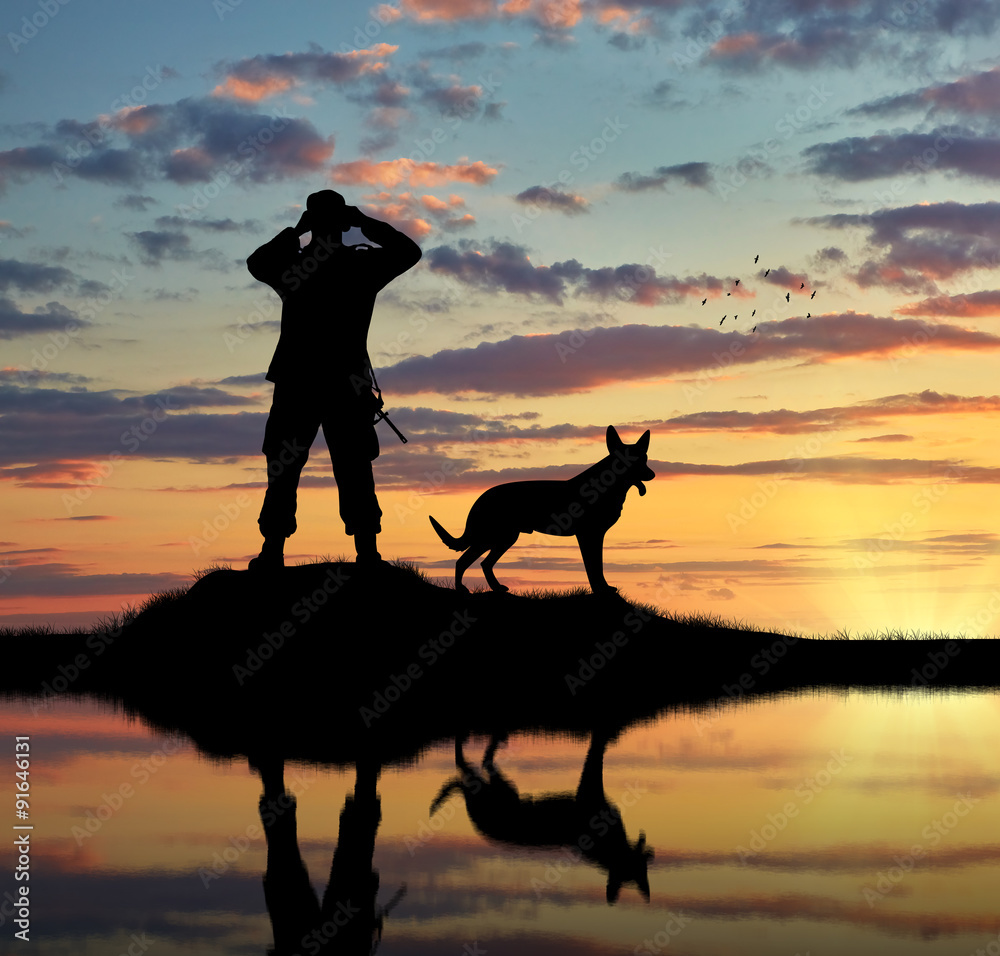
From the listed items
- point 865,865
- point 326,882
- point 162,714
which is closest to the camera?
point 326,882

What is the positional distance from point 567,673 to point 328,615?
3061mm

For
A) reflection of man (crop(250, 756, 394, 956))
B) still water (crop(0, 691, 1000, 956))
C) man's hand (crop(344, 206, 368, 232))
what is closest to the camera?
reflection of man (crop(250, 756, 394, 956))

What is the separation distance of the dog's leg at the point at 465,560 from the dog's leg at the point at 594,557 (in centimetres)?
142

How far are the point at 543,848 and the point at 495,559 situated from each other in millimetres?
10052

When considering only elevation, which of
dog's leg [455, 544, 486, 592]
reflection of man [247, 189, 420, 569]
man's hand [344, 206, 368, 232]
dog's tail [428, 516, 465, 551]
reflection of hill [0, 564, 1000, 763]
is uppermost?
man's hand [344, 206, 368, 232]

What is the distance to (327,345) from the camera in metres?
14.2

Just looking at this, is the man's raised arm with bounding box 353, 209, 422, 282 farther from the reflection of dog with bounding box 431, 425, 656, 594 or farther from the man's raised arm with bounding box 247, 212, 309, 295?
the reflection of dog with bounding box 431, 425, 656, 594

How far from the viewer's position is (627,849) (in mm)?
6449

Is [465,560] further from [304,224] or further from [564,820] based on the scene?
[564,820]

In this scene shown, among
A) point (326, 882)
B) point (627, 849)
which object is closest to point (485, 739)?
point (627, 849)

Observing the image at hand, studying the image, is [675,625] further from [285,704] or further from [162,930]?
[162,930]

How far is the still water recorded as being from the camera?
5188 mm

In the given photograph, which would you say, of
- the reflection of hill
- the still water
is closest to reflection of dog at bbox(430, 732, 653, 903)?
the still water

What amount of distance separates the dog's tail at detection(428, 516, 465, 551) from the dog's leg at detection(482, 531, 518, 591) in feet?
1.36
